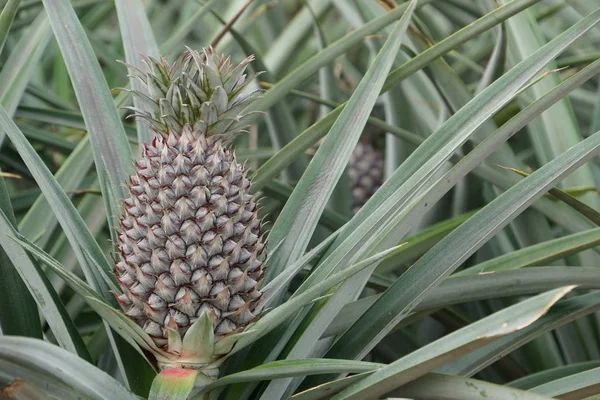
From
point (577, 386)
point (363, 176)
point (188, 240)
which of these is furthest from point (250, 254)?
point (363, 176)

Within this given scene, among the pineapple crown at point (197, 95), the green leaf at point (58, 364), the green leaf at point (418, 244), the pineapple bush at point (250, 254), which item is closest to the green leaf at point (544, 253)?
the pineapple bush at point (250, 254)

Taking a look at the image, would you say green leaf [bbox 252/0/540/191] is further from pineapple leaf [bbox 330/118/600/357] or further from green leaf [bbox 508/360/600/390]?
green leaf [bbox 508/360/600/390]

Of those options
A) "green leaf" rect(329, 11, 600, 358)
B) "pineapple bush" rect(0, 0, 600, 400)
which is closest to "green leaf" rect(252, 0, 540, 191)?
"pineapple bush" rect(0, 0, 600, 400)

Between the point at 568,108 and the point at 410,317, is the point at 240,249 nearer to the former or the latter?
the point at 410,317

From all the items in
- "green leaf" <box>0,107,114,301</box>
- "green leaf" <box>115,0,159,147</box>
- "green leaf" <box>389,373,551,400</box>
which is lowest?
"green leaf" <box>389,373,551,400</box>

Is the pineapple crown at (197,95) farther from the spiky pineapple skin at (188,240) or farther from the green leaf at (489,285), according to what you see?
the green leaf at (489,285)

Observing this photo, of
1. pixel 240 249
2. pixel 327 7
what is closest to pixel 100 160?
pixel 240 249

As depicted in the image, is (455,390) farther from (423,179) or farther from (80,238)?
(80,238)
